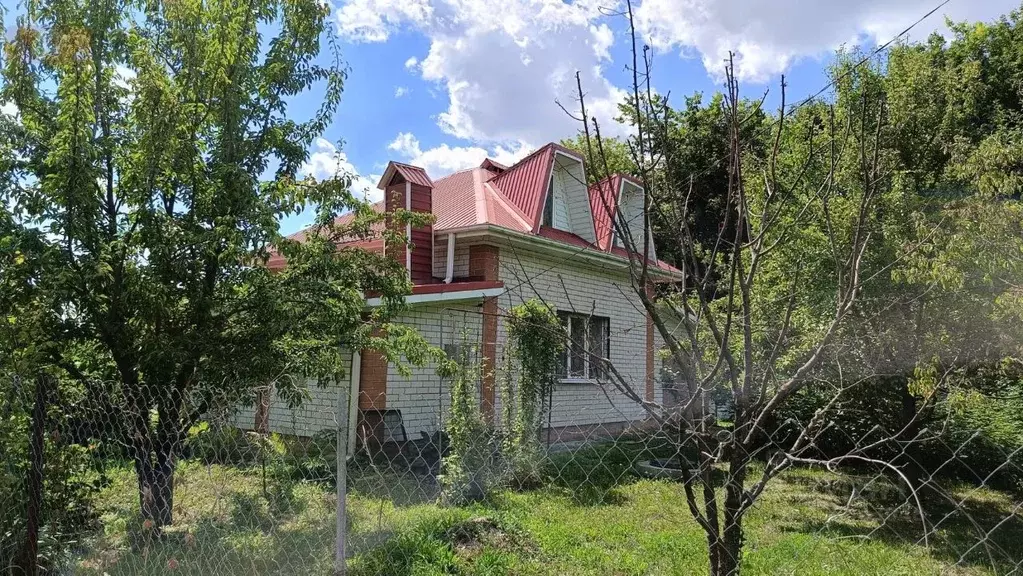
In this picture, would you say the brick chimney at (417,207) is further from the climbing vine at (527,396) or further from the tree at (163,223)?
the tree at (163,223)

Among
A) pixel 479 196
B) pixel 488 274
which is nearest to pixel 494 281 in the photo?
pixel 488 274

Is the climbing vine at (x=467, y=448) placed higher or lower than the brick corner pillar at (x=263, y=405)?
lower

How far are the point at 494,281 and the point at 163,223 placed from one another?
19.0 ft

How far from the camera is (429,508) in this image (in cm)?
600

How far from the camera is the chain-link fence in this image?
12.8ft

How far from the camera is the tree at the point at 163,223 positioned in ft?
16.3

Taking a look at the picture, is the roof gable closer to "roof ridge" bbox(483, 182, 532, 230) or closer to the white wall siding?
"roof ridge" bbox(483, 182, 532, 230)

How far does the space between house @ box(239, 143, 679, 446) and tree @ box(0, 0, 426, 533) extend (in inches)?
97.2

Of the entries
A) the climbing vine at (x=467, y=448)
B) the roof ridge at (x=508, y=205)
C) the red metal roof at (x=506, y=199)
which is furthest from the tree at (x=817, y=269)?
the roof ridge at (x=508, y=205)

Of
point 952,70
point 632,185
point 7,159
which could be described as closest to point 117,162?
point 7,159

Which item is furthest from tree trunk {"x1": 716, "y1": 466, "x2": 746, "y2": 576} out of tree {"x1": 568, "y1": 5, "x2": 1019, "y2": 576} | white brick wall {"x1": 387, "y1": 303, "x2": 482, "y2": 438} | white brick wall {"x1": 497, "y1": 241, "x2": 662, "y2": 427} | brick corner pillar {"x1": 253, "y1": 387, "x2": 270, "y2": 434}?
white brick wall {"x1": 497, "y1": 241, "x2": 662, "y2": 427}

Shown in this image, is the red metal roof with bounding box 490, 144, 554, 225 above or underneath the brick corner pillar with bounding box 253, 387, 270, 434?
above

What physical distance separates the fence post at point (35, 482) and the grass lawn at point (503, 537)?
20.7 inches

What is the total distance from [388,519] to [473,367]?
275 centimetres
